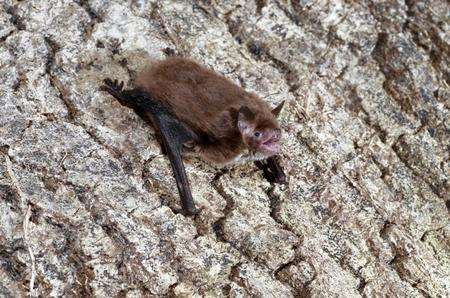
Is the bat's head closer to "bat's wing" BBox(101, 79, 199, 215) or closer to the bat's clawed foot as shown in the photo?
"bat's wing" BBox(101, 79, 199, 215)

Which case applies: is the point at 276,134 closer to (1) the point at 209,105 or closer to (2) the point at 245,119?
(2) the point at 245,119

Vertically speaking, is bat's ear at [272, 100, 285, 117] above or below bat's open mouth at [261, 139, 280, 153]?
above

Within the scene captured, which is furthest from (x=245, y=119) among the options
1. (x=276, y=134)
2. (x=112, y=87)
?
(x=112, y=87)

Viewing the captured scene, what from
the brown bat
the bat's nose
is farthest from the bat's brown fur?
the bat's nose

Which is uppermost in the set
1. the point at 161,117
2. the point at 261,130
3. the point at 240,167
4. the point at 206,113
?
the point at 261,130

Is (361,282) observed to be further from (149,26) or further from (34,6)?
(34,6)

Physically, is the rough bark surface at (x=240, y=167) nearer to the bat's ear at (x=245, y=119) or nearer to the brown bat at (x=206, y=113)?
the brown bat at (x=206, y=113)

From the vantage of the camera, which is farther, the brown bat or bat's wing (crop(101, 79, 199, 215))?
the brown bat
